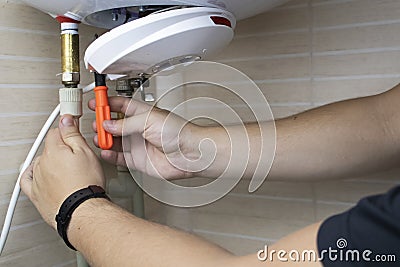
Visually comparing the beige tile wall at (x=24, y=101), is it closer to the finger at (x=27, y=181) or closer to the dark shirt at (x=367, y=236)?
the finger at (x=27, y=181)

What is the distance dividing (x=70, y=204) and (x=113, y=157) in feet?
0.72

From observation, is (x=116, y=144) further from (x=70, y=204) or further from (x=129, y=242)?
(x=129, y=242)

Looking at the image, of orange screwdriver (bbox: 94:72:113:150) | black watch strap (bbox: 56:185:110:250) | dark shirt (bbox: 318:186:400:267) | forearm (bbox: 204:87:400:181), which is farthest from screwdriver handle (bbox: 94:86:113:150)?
dark shirt (bbox: 318:186:400:267)

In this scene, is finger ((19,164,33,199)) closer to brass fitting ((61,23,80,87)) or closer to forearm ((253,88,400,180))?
brass fitting ((61,23,80,87))

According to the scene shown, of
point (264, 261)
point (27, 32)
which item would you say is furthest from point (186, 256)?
point (27, 32)

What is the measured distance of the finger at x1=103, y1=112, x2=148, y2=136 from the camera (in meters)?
0.82

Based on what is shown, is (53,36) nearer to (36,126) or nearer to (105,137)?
(36,126)

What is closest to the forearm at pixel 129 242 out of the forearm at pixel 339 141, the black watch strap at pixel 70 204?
the black watch strap at pixel 70 204

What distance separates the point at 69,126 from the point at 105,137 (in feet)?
0.19

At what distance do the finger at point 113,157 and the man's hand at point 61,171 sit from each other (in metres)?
0.10

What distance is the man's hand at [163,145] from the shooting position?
34.7 inches

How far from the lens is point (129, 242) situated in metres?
0.63

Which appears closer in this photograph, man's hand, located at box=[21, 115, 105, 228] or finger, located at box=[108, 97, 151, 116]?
man's hand, located at box=[21, 115, 105, 228]

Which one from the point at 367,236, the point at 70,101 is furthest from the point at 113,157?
the point at 367,236
